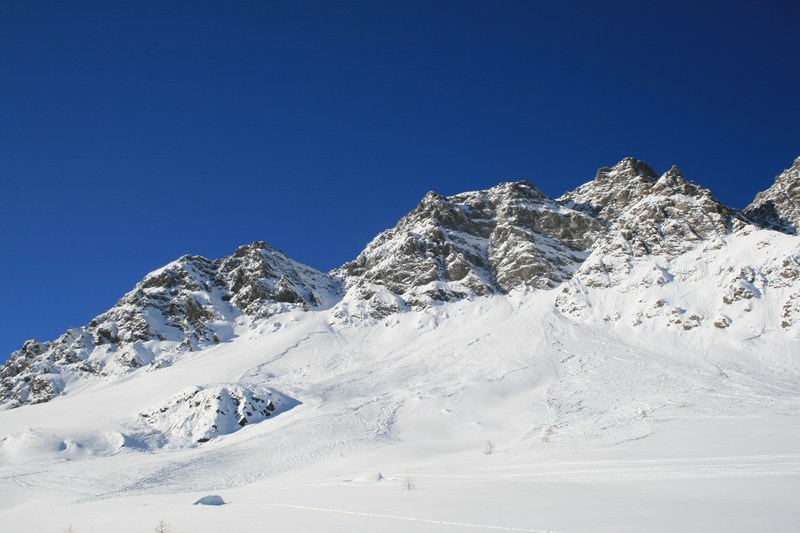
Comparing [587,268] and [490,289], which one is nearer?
[587,268]

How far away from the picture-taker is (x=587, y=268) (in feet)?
266

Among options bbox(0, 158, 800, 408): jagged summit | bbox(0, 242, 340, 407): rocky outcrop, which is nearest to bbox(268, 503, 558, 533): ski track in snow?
bbox(0, 158, 800, 408): jagged summit

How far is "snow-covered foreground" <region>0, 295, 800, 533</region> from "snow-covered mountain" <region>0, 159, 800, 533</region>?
0.77 feet

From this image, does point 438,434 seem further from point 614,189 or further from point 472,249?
point 614,189

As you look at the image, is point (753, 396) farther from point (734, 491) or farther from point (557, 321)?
point (734, 491)

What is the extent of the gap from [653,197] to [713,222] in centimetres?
1212

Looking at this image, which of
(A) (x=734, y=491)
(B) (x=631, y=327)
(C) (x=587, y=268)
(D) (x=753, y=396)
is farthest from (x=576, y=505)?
(C) (x=587, y=268)

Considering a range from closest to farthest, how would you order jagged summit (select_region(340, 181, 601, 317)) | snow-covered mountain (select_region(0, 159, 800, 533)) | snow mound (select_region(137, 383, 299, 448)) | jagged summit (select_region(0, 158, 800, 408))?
snow-covered mountain (select_region(0, 159, 800, 533)) → snow mound (select_region(137, 383, 299, 448)) → jagged summit (select_region(0, 158, 800, 408)) → jagged summit (select_region(340, 181, 601, 317))

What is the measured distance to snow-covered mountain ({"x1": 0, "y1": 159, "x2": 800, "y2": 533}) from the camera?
582 inches

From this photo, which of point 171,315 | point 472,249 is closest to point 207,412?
point 171,315

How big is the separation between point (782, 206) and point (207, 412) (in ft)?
345

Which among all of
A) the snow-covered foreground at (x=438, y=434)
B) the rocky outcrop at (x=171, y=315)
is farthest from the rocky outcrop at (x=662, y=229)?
the rocky outcrop at (x=171, y=315)

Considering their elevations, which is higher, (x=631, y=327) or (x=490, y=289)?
(x=490, y=289)

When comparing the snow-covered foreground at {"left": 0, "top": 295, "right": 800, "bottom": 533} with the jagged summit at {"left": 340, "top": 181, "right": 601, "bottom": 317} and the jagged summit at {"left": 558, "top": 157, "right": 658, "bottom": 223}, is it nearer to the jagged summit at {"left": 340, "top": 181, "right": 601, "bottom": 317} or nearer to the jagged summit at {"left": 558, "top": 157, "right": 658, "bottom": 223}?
the jagged summit at {"left": 340, "top": 181, "right": 601, "bottom": 317}
